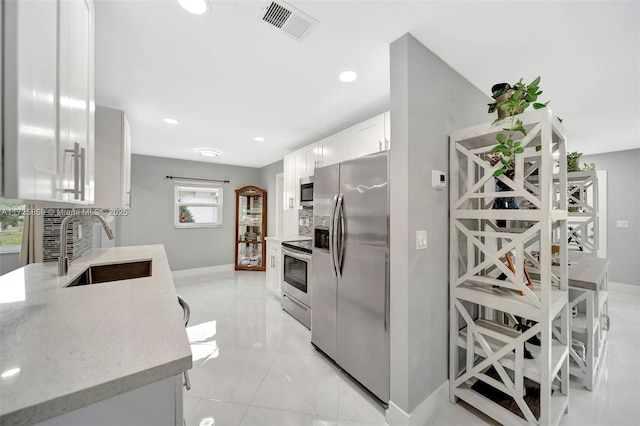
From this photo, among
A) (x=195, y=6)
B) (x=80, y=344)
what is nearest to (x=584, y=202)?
(x=195, y=6)

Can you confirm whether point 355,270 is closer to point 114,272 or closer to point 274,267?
point 114,272

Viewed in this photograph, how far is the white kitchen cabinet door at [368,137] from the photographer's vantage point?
2439 millimetres

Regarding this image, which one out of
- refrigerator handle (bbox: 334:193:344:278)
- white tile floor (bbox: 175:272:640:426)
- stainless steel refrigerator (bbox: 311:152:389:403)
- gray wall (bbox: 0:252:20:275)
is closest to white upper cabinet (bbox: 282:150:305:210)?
stainless steel refrigerator (bbox: 311:152:389:403)

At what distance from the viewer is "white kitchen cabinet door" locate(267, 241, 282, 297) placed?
12.5ft

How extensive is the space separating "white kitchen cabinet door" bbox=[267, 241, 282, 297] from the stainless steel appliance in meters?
0.34

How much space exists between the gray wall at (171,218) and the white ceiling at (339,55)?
2310mm

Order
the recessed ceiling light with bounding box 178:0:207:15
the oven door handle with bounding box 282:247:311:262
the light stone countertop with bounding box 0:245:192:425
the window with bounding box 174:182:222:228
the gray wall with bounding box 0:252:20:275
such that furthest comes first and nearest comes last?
the window with bounding box 174:182:222:228 → the oven door handle with bounding box 282:247:311:262 → the gray wall with bounding box 0:252:20:275 → the recessed ceiling light with bounding box 178:0:207:15 → the light stone countertop with bounding box 0:245:192:425

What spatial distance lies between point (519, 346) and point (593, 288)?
79cm

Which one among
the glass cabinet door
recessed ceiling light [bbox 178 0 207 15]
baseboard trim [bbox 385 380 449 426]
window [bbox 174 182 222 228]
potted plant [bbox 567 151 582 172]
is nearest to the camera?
recessed ceiling light [bbox 178 0 207 15]

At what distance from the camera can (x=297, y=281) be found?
3.08 metres

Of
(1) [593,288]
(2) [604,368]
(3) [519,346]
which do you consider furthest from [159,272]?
(2) [604,368]

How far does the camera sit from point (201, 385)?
75.4 inches

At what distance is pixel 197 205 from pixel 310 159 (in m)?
3.16

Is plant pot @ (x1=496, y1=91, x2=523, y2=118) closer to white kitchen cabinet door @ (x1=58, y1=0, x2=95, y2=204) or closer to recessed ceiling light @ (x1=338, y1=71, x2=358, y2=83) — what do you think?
recessed ceiling light @ (x1=338, y1=71, x2=358, y2=83)
